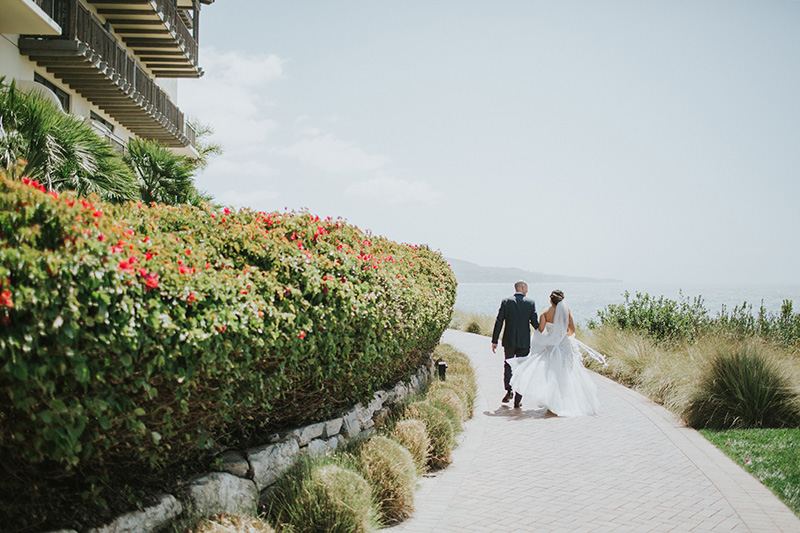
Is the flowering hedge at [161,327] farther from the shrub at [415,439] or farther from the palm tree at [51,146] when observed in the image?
the palm tree at [51,146]

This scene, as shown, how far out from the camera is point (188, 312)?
407 cm

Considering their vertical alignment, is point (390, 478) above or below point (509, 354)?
below

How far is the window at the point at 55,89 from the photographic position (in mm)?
16141

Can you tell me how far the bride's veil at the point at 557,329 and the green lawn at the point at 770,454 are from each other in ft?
9.04

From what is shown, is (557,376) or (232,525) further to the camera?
(557,376)

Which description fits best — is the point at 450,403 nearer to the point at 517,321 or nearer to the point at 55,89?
the point at 517,321

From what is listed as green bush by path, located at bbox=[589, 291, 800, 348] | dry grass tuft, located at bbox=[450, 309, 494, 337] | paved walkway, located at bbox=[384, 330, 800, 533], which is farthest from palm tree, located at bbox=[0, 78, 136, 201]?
dry grass tuft, located at bbox=[450, 309, 494, 337]

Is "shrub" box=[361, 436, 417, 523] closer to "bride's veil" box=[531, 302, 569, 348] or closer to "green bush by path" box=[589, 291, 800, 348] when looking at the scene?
"bride's veil" box=[531, 302, 569, 348]

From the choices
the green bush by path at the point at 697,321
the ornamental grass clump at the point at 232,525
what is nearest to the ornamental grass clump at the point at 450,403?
the ornamental grass clump at the point at 232,525

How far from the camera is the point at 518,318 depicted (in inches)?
455

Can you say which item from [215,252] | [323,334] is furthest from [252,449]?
[215,252]

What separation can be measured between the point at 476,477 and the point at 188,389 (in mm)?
4067

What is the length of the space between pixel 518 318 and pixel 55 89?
1464 centimetres

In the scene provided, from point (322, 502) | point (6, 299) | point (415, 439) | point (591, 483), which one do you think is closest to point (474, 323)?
point (415, 439)
